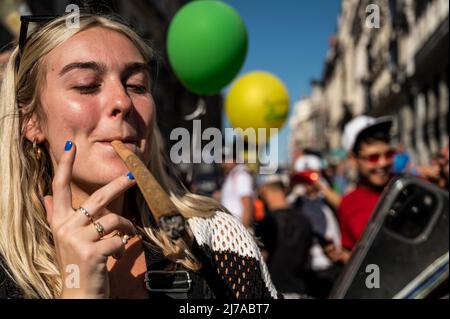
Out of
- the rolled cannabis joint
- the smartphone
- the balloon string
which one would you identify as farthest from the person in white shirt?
the rolled cannabis joint

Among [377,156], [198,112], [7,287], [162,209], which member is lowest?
[377,156]

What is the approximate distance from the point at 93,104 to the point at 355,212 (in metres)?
2.33

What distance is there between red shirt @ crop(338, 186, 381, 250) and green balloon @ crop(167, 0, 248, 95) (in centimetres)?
157

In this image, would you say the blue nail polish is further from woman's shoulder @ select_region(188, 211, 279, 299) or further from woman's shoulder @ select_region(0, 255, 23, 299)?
woman's shoulder @ select_region(188, 211, 279, 299)

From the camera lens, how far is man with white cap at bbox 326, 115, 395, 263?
10.9 feet

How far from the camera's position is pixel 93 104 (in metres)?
1.36

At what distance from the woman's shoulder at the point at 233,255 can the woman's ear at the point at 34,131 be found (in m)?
0.49

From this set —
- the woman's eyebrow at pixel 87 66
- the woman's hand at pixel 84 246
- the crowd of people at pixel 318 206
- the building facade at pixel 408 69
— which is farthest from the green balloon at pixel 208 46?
the woman's hand at pixel 84 246

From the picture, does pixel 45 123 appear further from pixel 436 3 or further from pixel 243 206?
pixel 436 3

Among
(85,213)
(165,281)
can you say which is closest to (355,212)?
(165,281)

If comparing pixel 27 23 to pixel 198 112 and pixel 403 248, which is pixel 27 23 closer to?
pixel 403 248

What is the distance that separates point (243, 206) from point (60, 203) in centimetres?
478

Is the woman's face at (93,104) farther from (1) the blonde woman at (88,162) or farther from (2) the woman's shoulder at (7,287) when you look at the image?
(2) the woman's shoulder at (7,287)

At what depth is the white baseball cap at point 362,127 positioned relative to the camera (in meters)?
3.43
